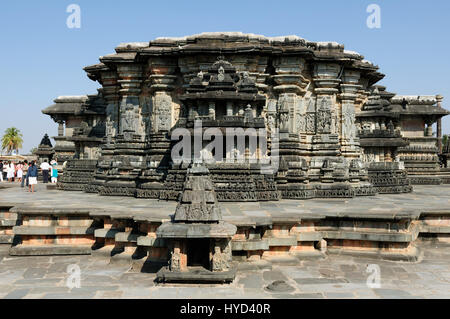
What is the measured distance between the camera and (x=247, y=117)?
1220cm

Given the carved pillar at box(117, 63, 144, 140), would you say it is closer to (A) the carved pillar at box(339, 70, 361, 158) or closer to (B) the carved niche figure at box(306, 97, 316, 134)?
(B) the carved niche figure at box(306, 97, 316, 134)

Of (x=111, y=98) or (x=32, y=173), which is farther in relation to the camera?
(x=111, y=98)

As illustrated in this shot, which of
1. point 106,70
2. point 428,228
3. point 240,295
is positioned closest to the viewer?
point 240,295

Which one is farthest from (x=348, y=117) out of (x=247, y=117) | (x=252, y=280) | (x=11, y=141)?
(x=11, y=141)

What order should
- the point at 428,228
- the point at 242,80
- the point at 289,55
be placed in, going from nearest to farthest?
the point at 428,228, the point at 242,80, the point at 289,55

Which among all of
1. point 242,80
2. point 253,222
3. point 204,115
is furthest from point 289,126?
point 253,222

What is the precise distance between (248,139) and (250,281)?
6.18m

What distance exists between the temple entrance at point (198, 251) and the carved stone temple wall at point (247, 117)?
4.22 metres

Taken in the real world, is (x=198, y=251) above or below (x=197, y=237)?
below

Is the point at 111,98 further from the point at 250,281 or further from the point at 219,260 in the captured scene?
the point at 250,281

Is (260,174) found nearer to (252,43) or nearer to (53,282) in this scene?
(252,43)

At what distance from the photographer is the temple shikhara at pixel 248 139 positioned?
852 centimetres
